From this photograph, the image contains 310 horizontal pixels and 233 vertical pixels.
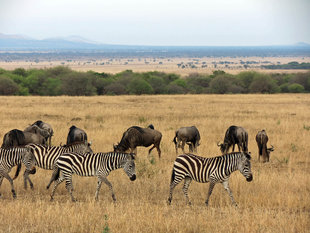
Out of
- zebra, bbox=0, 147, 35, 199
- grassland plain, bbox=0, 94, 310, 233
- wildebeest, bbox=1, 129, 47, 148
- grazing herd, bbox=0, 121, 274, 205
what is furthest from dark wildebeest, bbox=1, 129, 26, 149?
zebra, bbox=0, 147, 35, 199

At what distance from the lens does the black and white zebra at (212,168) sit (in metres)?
9.30

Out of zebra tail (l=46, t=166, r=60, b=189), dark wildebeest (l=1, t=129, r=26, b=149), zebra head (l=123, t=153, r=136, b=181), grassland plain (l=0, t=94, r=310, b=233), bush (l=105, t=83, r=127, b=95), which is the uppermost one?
zebra head (l=123, t=153, r=136, b=181)

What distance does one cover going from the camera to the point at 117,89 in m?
53.3

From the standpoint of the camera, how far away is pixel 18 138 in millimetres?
13234

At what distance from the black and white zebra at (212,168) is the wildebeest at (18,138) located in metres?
5.61

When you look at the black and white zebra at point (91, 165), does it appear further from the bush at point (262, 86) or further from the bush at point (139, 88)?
the bush at point (262, 86)

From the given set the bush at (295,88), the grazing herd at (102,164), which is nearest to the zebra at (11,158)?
the grazing herd at (102,164)

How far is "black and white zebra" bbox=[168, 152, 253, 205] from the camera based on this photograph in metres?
9.30

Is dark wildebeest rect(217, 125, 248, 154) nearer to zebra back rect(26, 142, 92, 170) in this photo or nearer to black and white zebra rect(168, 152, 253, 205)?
black and white zebra rect(168, 152, 253, 205)

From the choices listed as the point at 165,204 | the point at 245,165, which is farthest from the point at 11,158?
the point at 245,165

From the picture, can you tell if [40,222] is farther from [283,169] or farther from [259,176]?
[283,169]

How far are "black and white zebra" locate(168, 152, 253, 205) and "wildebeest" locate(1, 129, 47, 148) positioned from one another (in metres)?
5.61

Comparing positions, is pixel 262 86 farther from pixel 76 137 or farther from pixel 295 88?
pixel 76 137

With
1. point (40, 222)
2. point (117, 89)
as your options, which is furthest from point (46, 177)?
point (117, 89)
